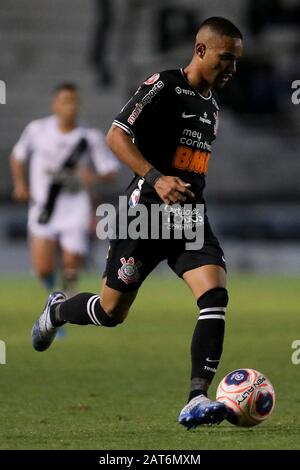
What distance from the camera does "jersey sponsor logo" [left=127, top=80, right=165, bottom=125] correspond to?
6195mm

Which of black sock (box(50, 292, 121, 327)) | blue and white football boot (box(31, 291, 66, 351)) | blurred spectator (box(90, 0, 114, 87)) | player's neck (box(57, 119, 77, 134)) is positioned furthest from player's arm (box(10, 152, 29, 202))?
blurred spectator (box(90, 0, 114, 87))

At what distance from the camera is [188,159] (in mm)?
6371

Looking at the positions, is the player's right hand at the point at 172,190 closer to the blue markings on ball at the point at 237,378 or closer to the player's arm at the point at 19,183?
the blue markings on ball at the point at 237,378

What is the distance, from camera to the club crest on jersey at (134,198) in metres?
6.43

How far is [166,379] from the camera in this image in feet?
27.4

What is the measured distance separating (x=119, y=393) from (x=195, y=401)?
5.98 feet

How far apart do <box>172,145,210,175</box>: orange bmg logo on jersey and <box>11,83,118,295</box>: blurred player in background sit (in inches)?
218

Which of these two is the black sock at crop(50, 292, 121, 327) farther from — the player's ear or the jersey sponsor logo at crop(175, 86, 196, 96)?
the player's ear

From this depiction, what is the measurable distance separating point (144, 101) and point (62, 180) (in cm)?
645

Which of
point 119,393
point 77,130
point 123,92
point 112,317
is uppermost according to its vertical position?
point 123,92

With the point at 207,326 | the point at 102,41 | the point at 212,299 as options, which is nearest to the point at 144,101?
the point at 212,299

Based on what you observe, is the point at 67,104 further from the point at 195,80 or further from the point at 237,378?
the point at 237,378
